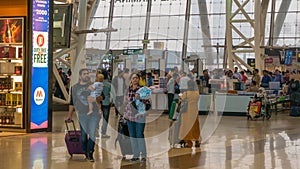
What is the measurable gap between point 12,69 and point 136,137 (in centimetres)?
525

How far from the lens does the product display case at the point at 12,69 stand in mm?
13812

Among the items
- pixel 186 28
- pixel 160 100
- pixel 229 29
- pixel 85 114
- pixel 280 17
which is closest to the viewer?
pixel 85 114

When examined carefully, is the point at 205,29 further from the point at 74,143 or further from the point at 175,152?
the point at 74,143

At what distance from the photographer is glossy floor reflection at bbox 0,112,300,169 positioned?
9.55m

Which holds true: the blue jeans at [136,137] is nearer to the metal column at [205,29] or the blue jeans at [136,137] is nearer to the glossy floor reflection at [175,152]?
the glossy floor reflection at [175,152]

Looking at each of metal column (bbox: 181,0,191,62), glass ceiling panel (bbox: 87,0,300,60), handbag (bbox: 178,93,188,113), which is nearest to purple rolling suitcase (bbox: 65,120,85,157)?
handbag (bbox: 178,93,188,113)

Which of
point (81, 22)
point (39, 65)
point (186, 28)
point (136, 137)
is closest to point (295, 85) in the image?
point (81, 22)

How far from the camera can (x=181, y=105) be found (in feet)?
38.9

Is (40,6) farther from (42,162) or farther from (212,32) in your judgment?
(212,32)

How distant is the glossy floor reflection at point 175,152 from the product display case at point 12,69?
85 cm

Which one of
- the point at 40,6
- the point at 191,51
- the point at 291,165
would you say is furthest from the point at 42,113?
the point at 191,51

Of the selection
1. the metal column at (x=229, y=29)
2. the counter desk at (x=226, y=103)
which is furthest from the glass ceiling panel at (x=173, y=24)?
the counter desk at (x=226, y=103)

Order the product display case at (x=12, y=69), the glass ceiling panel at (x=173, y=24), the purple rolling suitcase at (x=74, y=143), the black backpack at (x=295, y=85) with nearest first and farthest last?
the purple rolling suitcase at (x=74, y=143) < the product display case at (x=12, y=69) < the black backpack at (x=295, y=85) < the glass ceiling panel at (x=173, y=24)

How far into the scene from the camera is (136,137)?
975cm
